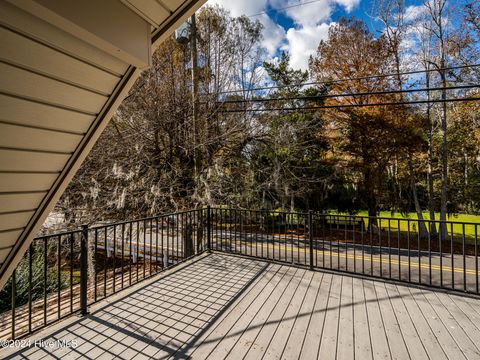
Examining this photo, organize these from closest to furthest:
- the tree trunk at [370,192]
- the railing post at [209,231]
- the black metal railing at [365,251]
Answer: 1. the black metal railing at [365,251]
2. the railing post at [209,231]
3. the tree trunk at [370,192]

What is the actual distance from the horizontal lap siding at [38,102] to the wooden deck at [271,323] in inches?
46.9

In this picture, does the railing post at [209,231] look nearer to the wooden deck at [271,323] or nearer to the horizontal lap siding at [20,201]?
the wooden deck at [271,323]

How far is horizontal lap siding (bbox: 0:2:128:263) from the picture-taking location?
955 mm

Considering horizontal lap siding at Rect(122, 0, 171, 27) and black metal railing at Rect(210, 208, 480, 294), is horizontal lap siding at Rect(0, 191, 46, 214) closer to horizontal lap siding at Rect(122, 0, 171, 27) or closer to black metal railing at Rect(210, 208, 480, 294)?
horizontal lap siding at Rect(122, 0, 171, 27)

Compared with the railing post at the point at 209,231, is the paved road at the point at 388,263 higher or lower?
lower

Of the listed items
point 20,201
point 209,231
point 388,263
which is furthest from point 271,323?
point 388,263

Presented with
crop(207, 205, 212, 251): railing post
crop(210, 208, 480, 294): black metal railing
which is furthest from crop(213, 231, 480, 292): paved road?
crop(207, 205, 212, 251): railing post

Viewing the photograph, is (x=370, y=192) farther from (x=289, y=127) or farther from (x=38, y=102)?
(x=38, y=102)

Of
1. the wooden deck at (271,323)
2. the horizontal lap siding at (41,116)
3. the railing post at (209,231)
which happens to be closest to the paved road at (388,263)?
the railing post at (209,231)

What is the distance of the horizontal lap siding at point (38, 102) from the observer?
0.96 metres

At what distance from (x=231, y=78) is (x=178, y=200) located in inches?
151

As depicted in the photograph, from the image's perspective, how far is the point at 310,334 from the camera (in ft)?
7.41

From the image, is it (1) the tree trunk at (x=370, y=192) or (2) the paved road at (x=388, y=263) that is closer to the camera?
(2) the paved road at (x=388, y=263)

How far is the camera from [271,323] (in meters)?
2.44
